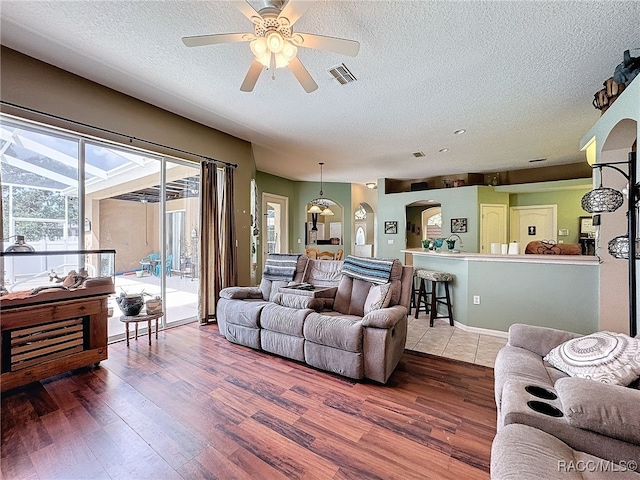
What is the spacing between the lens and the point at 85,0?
187 cm

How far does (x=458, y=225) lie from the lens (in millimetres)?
6562

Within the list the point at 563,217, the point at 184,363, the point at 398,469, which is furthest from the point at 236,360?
the point at 563,217

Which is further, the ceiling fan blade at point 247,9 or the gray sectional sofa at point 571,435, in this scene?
the ceiling fan blade at point 247,9

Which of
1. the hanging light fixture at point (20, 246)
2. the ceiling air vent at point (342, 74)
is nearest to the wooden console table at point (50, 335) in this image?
the hanging light fixture at point (20, 246)

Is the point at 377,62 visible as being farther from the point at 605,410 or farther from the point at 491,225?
the point at 491,225

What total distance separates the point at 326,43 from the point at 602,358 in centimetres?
247

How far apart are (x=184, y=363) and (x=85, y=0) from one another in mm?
3060

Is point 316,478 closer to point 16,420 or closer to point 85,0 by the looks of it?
point 16,420

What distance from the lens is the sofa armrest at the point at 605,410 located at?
104 cm

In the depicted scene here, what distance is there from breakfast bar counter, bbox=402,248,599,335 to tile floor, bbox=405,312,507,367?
27 centimetres

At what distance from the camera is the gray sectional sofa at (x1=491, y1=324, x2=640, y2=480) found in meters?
0.96

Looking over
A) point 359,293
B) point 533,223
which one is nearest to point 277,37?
point 359,293

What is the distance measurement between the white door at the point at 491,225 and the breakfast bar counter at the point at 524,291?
9.38 ft

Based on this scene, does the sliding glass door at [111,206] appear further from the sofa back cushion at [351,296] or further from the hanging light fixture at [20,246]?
the sofa back cushion at [351,296]
